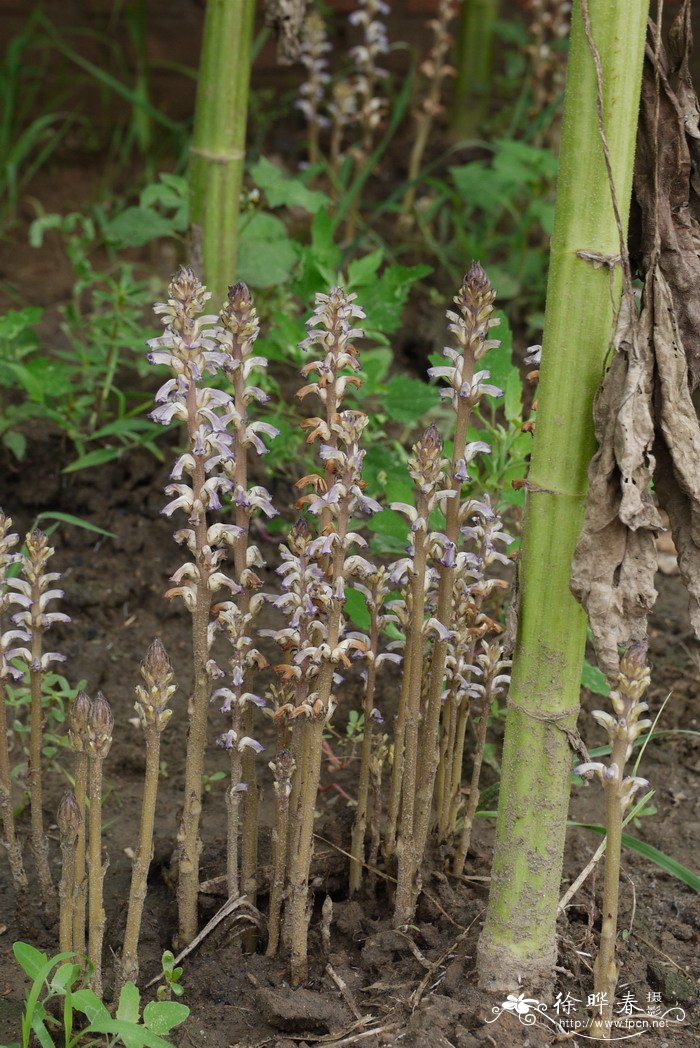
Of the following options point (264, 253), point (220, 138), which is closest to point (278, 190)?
point (264, 253)

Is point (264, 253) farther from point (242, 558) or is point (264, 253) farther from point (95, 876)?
point (95, 876)

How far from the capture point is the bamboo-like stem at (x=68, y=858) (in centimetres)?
164

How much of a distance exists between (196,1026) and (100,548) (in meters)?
1.43

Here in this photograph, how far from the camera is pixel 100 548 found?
2980 millimetres

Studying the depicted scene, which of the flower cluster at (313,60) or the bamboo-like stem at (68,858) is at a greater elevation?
the flower cluster at (313,60)

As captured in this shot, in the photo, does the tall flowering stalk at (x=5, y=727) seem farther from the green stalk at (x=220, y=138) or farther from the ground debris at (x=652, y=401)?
the green stalk at (x=220, y=138)

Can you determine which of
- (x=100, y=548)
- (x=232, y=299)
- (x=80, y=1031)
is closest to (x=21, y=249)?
(x=100, y=548)

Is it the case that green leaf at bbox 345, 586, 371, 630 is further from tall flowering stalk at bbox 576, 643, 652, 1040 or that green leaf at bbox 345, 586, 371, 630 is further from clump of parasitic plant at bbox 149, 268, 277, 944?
tall flowering stalk at bbox 576, 643, 652, 1040

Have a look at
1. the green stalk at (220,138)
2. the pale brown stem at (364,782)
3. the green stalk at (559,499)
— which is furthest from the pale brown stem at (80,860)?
the green stalk at (220,138)

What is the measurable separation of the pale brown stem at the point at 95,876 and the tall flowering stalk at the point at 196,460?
0.18 m

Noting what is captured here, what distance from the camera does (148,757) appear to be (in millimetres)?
1645

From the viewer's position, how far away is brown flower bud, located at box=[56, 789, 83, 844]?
1639 mm

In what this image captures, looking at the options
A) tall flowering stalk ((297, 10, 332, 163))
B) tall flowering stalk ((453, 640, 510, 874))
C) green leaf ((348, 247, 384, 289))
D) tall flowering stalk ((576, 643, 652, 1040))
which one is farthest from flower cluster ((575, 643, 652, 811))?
tall flowering stalk ((297, 10, 332, 163))

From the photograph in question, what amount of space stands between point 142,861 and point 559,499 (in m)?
0.77
